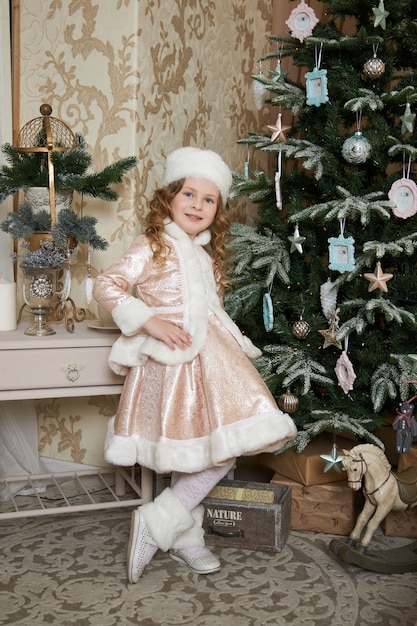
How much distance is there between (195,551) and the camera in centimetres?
247

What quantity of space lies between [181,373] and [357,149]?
971 millimetres

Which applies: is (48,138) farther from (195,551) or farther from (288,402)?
(195,551)

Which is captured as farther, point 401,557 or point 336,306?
point 336,306

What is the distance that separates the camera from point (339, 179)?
259cm

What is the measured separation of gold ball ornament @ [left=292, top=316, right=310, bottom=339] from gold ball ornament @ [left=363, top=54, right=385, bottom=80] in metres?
0.90

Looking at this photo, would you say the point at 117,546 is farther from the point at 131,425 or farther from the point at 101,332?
the point at 101,332

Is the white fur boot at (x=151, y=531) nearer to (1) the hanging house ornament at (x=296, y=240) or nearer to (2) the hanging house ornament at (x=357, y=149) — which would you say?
(1) the hanging house ornament at (x=296, y=240)

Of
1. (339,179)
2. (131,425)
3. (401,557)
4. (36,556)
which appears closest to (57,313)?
(131,425)

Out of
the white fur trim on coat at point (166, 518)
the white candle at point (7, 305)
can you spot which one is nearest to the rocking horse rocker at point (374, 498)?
the white fur trim on coat at point (166, 518)

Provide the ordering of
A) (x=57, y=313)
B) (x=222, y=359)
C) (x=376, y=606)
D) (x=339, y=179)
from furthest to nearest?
(x=57, y=313) < (x=339, y=179) < (x=222, y=359) < (x=376, y=606)

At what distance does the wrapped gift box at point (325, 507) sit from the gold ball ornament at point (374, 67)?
149 centimetres

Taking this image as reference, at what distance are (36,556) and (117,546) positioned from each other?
0.93 feet

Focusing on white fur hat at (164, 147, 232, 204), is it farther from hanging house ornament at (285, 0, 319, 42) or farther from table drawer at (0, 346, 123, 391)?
table drawer at (0, 346, 123, 391)

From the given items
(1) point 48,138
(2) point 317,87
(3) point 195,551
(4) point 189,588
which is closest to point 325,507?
(3) point 195,551
